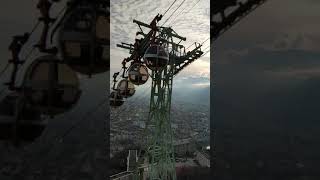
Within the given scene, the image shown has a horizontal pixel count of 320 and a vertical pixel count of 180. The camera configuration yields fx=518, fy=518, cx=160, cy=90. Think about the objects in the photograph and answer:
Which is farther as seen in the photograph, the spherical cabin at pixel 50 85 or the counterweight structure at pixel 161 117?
the counterweight structure at pixel 161 117

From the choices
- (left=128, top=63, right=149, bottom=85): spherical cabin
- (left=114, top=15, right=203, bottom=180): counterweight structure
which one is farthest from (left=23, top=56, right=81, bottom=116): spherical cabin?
(left=114, top=15, right=203, bottom=180): counterweight structure

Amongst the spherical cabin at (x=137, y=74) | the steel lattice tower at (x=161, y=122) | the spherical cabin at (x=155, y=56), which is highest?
the spherical cabin at (x=155, y=56)

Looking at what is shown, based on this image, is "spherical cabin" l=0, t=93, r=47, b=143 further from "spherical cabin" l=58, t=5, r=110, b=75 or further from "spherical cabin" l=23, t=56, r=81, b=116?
"spherical cabin" l=58, t=5, r=110, b=75

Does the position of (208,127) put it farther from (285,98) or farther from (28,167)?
(28,167)

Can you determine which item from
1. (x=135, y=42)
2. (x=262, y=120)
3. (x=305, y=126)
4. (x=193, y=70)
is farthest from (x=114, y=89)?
(x=305, y=126)

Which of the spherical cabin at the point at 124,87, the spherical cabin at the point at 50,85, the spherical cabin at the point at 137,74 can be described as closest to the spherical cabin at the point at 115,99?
the spherical cabin at the point at 124,87

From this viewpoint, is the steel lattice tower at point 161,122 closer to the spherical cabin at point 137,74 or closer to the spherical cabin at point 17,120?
the spherical cabin at point 137,74
